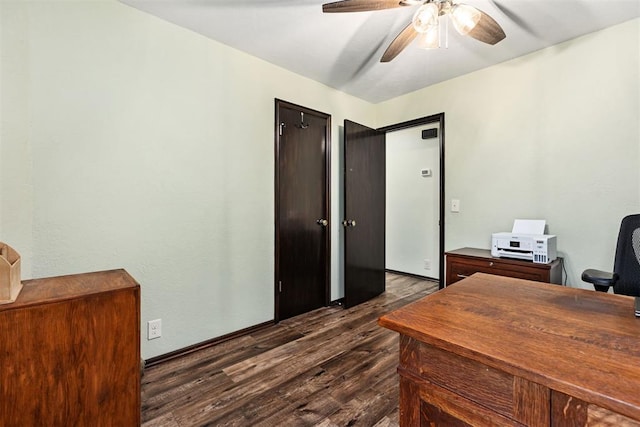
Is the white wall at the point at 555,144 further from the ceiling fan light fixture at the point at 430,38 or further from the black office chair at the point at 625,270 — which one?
the ceiling fan light fixture at the point at 430,38

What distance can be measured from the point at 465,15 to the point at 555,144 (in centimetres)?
156

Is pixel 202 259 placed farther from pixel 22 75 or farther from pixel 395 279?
pixel 395 279

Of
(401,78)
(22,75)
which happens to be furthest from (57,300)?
(401,78)

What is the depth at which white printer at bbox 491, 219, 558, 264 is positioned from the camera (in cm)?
225

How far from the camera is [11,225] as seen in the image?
63.1 inches

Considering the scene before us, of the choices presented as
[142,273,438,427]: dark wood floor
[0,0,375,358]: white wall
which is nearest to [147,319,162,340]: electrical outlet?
[0,0,375,358]: white wall

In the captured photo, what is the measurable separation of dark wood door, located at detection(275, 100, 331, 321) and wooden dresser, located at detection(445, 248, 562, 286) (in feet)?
4.19

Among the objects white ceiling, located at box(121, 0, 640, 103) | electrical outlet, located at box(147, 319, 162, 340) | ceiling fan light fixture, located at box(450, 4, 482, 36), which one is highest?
white ceiling, located at box(121, 0, 640, 103)

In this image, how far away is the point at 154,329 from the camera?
206 cm

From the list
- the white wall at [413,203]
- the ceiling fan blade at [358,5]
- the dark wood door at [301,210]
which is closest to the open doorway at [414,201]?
the white wall at [413,203]

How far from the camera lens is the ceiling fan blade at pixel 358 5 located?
1.56m

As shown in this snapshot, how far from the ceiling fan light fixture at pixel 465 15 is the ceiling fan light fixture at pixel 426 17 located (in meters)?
0.10

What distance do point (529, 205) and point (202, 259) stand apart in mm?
2888

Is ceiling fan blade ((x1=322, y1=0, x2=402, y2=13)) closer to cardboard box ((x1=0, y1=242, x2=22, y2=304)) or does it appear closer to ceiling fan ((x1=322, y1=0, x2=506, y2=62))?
ceiling fan ((x1=322, y1=0, x2=506, y2=62))
